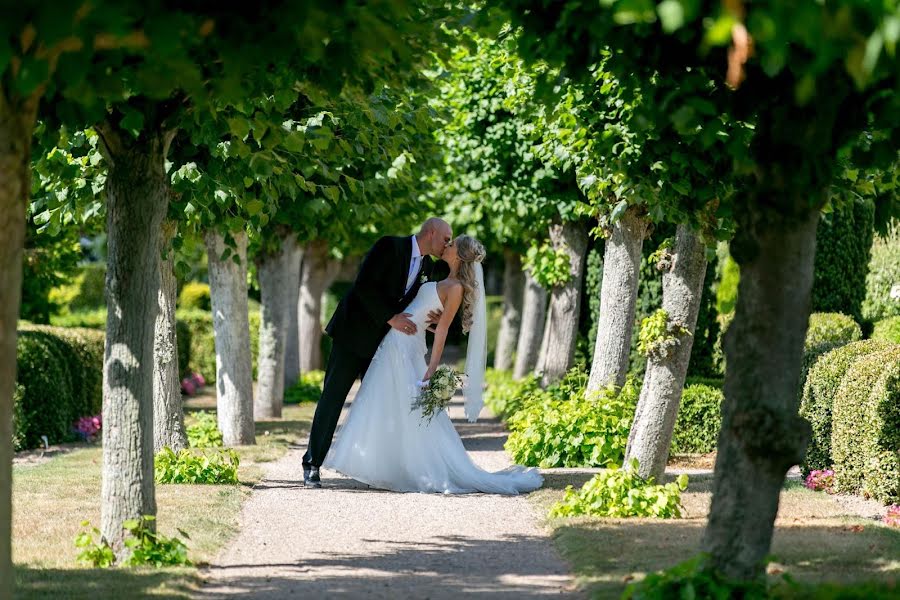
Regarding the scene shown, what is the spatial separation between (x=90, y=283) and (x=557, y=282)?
1981cm

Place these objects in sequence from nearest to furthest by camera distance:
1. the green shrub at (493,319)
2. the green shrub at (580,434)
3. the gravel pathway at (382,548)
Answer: the gravel pathway at (382,548) < the green shrub at (580,434) < the green shrub at (493,319)

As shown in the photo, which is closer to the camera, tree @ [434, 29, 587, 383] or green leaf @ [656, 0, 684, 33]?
green leaf @ [656, 0, 684, 33]

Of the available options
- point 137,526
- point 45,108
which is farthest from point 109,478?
point 45,108

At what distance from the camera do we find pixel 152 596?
5.73 meters

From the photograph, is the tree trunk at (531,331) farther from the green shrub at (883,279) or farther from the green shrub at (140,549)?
the green shrub at (140,549)

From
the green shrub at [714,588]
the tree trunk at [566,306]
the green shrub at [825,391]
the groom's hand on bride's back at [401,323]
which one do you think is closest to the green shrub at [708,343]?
the tree trunk at [566,306]

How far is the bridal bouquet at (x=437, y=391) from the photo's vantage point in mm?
10070

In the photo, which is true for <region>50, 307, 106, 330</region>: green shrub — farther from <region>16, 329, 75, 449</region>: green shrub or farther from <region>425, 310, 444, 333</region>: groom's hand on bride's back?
<region>425, 310, 444, 333</region>: groom's hand on bride's back

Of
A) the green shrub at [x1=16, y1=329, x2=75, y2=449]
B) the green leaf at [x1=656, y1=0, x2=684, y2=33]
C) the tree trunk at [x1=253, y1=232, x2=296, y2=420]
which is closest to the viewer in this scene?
the green leaf at [x1=656, y1=0, x2=684, y2=33]

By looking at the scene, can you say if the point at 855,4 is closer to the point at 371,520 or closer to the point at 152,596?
the point at 152,596

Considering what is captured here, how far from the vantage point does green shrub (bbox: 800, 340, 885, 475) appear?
10.4 metres

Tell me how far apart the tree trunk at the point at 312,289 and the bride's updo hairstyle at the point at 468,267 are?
12392 mm

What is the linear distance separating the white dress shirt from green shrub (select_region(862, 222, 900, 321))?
8834 mm

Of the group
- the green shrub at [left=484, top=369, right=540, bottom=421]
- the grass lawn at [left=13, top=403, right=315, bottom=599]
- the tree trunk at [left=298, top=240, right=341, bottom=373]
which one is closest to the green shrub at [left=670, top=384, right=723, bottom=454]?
the green shrub at [left=484, top=369, right=540, bottom=421]
